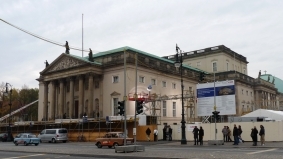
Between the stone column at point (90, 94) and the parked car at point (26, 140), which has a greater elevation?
the stone column at point (90, 94)

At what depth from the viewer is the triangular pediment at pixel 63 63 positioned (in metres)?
59.2

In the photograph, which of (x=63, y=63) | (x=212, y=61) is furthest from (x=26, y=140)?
(x=212, y=61)

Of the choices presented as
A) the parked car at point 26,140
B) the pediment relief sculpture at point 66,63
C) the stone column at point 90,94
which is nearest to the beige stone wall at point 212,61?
the pediment relief sculpture at point 66,63

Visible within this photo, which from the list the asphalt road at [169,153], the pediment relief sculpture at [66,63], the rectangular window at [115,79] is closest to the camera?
the asphalt road at [169,153]

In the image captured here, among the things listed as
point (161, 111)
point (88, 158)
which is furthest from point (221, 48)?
point (88, 158)

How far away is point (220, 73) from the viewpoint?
246 ft

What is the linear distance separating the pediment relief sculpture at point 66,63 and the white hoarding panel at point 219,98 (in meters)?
24.0

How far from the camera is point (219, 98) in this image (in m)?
41.8

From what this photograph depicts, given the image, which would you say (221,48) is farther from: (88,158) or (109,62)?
(88,158)

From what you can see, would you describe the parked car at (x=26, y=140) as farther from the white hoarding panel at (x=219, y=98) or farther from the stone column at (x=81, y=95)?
the white hoarding panel at (x=219, y=98)

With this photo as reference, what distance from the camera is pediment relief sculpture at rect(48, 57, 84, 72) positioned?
5941 centimetres

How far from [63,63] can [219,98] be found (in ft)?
105

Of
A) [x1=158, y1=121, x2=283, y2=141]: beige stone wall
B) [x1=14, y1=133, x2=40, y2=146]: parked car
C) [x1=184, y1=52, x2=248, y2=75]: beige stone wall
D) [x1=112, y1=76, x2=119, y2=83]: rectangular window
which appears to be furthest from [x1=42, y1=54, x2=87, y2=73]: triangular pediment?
[x1=184, y1=52, x2=248, y2=75]: beige stone wall

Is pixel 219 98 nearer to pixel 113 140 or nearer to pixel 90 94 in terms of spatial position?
pixel 113 140
